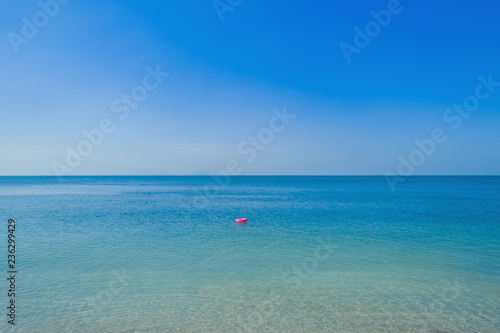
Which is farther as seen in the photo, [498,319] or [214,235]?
[214,235]

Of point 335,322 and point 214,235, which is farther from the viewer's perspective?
point 214,235

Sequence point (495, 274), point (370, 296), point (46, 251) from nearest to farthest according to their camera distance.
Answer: point (370, 296), point (495, 274), point (46, 251)

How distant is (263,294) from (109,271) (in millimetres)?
7394

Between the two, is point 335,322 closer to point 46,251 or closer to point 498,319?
point 498,319

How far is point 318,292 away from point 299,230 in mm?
12893

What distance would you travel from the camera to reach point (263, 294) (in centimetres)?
1105

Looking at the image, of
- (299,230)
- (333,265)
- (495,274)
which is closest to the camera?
(495,274)

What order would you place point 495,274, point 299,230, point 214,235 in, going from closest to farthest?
point 495,274 < point 214,235 < point 299,230

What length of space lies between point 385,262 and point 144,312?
11.6m

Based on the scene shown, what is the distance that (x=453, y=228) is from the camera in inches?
982

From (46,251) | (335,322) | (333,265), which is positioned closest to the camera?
(335,322)

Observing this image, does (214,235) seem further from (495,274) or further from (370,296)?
(495,274)

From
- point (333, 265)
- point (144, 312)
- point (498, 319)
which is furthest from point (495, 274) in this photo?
point (144, 312)

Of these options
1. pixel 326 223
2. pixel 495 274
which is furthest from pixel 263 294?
pixel 326 223
